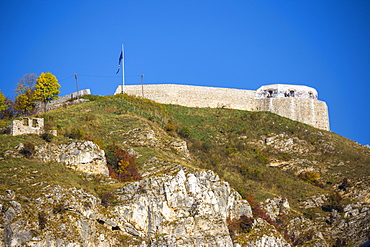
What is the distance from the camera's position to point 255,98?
3489 inches

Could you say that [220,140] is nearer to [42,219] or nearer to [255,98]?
[255,98]

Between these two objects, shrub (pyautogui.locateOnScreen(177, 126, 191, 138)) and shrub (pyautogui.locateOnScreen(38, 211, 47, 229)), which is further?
shrub (pyautogui.locateOnScreen(177, 126, 191, 138))

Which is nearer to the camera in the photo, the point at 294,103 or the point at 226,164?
the point at 226,164

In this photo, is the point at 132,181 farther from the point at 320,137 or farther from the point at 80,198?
the point at 320,137

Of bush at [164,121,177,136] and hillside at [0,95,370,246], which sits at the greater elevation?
bush at [164,121,177,136]

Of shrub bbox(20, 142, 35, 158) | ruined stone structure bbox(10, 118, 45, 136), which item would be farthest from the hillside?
ruined stone structure bbox(10, 118, 45, 136)

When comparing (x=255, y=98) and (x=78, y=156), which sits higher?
(x=255, y=98)

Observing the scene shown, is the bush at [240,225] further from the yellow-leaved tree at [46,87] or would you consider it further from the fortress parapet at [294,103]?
the fortress parapet at [294,103]

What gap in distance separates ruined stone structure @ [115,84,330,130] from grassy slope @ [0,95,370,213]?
2923 millimetres

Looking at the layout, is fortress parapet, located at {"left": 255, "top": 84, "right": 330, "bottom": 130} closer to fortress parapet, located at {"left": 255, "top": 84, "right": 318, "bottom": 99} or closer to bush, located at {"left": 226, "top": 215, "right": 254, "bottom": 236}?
fortress parapet, located at {"left": 255, "top": 84, "right": 318, "bottom": 99}

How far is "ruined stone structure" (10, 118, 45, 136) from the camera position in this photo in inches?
1933

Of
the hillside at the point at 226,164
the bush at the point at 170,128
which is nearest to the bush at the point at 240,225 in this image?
the hillside at the point at 226,164

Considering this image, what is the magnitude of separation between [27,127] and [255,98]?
45029mm

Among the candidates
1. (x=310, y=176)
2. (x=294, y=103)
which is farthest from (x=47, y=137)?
(x=294, y=103)
